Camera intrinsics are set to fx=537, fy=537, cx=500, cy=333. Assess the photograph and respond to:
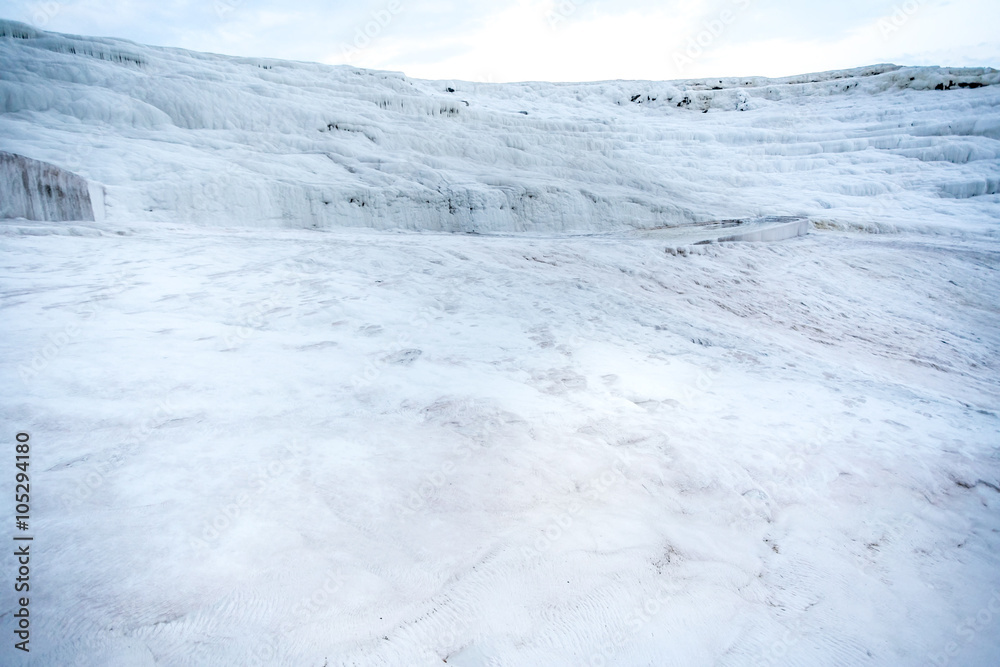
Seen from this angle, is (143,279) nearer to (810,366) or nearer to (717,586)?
(717,586)

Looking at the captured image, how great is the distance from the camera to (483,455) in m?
1.98

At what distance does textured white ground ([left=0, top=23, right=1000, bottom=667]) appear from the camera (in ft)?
4.47

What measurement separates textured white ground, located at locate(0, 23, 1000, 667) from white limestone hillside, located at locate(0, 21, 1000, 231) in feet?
5.51

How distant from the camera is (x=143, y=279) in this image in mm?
3645

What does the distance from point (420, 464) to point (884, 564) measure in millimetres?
1548

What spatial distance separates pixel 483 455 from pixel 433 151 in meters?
8.86

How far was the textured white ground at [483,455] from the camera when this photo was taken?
1.36 m

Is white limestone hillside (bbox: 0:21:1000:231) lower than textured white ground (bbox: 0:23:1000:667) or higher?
higher

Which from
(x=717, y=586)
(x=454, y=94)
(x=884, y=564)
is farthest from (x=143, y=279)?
(x=454, y=94)

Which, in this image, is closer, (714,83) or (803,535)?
(803,535)

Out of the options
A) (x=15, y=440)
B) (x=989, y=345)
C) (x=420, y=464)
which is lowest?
(x=989, y=345)

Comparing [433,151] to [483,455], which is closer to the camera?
[483,455]

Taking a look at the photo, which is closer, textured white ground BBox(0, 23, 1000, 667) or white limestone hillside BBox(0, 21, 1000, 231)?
textured white ground BBox(0, 23, 1000, 667)

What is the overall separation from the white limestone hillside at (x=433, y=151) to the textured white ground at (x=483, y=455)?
1681 millimetres
